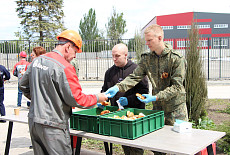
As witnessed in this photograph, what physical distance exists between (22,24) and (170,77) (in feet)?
93.6

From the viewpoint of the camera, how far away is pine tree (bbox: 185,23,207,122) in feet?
20.4

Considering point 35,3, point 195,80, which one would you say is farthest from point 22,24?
point 195,80

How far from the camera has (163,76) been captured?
3.44 metres

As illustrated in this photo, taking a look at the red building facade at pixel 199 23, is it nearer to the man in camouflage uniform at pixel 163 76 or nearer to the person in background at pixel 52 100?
the man in camouflage uniform at pixel 163 76

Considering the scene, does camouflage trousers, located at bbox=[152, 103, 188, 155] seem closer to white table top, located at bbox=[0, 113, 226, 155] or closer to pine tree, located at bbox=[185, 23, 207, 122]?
white table top, located at bbox=[0, 113, 226, 155]

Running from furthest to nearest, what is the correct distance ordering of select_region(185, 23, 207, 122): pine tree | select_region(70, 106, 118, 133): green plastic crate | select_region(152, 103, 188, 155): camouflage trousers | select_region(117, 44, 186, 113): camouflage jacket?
select_region(185, 23, 207, 122): pine tree, select_region(152, 103, 188, 155): camouflage trousers, select_region(117, 44, 186, 113): camouflage jacket, select_region(70, 106, 118, 133): green plastic crate

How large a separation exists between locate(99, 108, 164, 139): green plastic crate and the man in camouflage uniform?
1.00ft

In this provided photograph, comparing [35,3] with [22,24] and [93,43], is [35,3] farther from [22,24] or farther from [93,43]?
[93,43]

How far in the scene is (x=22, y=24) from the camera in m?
28.9

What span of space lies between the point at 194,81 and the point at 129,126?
4.02m

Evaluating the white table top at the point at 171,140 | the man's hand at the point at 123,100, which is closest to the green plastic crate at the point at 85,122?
the white table top at the point at 171,140

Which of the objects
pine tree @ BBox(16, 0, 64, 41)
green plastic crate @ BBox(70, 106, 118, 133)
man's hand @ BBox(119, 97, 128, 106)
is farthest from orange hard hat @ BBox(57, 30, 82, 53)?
pine tree @ BBox(16, 0, 64, 41)

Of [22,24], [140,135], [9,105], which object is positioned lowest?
[9,105]

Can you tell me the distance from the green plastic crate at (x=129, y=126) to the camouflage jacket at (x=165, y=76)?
0.35 m
